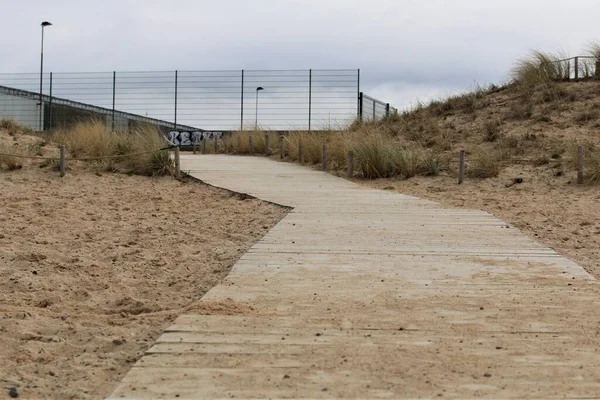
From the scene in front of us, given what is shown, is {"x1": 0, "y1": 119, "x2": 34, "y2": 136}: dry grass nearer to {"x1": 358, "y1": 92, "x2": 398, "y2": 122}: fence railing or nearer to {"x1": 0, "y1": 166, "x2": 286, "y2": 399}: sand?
{"x1": 0, "y1": 166, "x2": 286, "y2": 399}: sand

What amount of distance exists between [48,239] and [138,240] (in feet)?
3.24

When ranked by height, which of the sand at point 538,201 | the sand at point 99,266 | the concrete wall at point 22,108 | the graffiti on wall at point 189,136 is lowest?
the sand at point 99,266

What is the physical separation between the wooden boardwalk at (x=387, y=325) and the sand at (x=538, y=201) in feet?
1.93

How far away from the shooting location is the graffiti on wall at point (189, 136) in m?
28.3

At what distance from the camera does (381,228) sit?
26.8ft

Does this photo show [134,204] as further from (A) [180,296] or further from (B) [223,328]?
(B) [223,328]

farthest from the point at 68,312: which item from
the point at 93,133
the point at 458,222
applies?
the point at 93,133

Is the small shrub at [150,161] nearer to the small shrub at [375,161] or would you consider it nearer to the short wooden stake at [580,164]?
the small shrub at [375,161]

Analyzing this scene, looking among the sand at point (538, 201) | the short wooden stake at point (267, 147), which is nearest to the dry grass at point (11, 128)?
the short wooden stake at point (267, 147)

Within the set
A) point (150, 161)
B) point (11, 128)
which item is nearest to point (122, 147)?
point (150, 161)

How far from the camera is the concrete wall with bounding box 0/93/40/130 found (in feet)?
94.0

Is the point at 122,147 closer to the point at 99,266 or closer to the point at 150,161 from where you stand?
the point at 150,161

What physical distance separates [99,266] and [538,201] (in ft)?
24.0

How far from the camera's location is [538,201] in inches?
448
